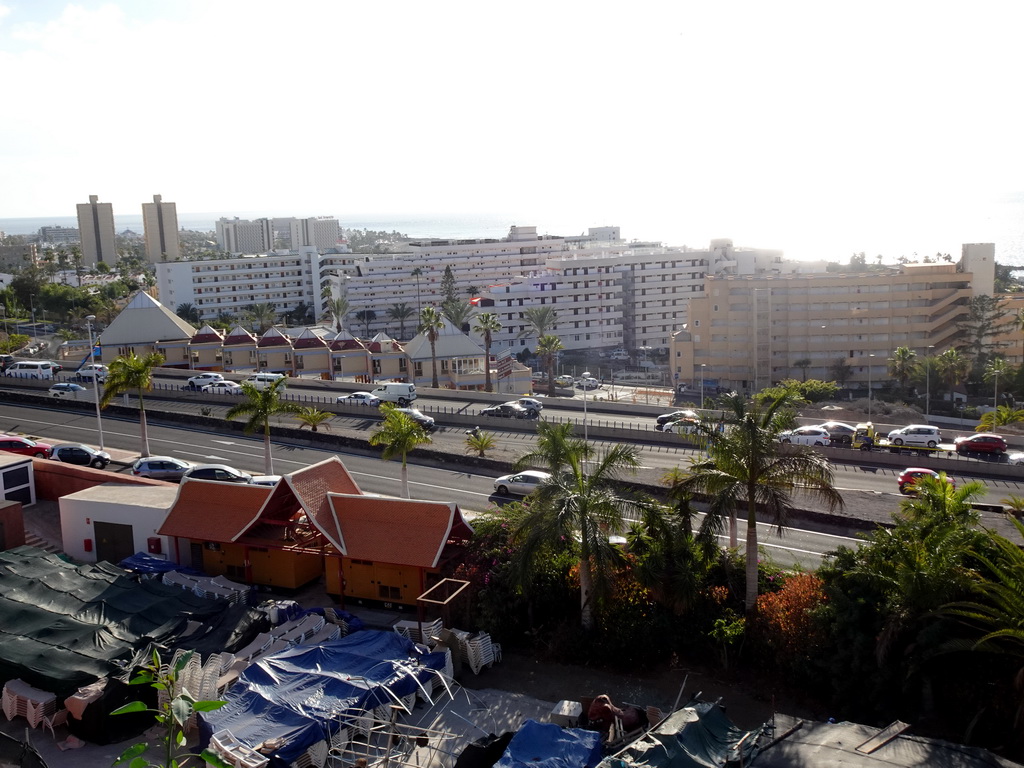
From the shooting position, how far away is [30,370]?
55000mm

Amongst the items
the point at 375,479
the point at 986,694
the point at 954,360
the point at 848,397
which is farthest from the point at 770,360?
the point at 986,694

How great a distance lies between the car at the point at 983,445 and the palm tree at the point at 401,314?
8615cm

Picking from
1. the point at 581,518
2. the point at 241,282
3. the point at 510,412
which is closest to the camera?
the point at 581,518

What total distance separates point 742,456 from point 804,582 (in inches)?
116

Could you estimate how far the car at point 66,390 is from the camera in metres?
48.2

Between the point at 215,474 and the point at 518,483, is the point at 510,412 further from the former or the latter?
the point at 215,474

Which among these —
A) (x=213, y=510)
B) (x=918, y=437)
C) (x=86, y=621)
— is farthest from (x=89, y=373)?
(x=918, y=437)

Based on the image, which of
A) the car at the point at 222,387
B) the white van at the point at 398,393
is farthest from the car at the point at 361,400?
the car at the point at 222,387

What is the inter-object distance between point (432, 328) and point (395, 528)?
44559mm

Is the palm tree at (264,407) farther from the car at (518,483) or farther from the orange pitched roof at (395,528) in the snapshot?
the orange pitched roof at (395,528)

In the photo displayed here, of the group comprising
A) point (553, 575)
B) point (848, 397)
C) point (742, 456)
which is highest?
point (742, 456)

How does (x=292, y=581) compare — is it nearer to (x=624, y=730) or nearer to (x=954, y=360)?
(x=624, y=730)

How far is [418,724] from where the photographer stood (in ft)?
55.5

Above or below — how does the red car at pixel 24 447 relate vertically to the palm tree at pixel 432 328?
below
